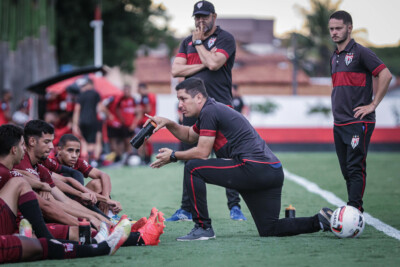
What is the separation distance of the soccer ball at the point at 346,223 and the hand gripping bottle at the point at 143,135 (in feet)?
6.13

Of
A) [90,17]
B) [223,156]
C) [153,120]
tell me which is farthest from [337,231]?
[90,17]

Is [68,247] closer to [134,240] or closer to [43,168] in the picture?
[134,240]

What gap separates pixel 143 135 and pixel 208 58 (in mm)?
1618

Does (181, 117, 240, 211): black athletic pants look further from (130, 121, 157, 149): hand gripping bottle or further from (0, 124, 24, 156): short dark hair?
(0, 124, 24, 156): short dark hair

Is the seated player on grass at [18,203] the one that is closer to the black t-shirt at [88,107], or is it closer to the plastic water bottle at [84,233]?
the plastic water bottle at [84,233]

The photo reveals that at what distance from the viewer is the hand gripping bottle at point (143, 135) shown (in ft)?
19.4

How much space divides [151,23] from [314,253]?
1278 inches

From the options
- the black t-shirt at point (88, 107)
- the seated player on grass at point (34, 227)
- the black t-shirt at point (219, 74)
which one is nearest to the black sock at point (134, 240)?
the seated player on grass at point (34, 227)

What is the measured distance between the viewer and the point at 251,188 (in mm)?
5973

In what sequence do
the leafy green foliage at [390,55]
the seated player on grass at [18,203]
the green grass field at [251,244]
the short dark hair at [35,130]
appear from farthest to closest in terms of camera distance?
the leafy green foliage at [390,55] < the short dark hair at [35,130] < the seated player on grass at [18,203] < the green grass field at [251,244]

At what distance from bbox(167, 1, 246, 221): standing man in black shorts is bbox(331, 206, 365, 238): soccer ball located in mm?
1889

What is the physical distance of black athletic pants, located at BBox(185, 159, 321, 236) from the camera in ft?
19.4

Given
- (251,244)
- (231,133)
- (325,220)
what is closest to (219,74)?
(231,133)

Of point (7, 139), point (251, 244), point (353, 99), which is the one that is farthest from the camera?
point (353, 99)
